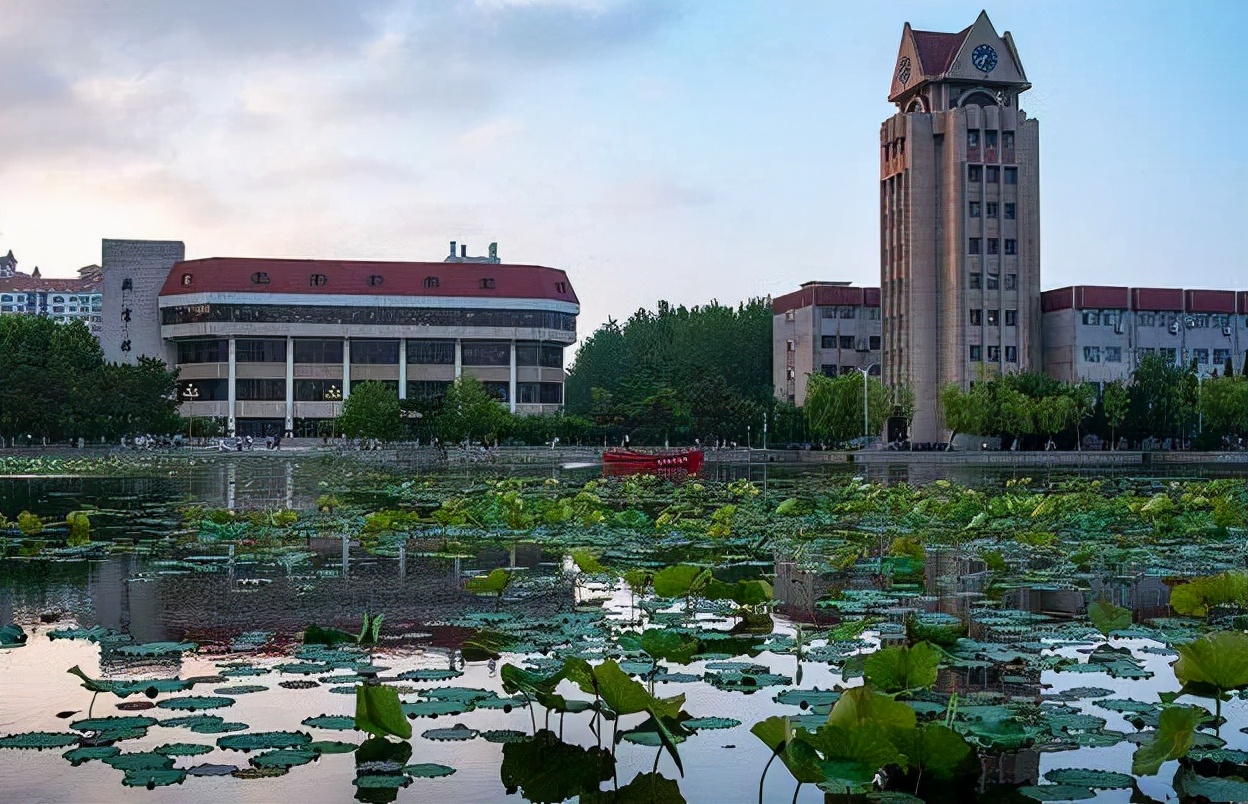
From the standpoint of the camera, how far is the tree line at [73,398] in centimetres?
7200

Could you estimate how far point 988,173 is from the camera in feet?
294

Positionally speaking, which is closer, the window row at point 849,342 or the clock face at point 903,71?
the clock face at point 903,71

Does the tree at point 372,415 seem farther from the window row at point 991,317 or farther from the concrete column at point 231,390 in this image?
the window row at point 991,317

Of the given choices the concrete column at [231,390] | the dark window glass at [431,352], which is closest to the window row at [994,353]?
the dark window glass at [431,352]

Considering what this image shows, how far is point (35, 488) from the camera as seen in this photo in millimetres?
32625

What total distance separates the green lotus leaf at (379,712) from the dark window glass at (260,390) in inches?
3936

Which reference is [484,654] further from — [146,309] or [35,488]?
[146,309]

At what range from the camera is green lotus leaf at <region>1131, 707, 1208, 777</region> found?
16.5 feet

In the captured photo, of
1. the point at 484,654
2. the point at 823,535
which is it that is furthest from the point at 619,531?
the point at 484,654

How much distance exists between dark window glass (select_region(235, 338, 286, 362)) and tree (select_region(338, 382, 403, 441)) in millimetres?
15808

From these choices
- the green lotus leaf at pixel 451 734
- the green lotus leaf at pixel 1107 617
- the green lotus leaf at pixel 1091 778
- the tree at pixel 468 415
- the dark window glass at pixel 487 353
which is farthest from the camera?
the dark window glass at pixel 487 353

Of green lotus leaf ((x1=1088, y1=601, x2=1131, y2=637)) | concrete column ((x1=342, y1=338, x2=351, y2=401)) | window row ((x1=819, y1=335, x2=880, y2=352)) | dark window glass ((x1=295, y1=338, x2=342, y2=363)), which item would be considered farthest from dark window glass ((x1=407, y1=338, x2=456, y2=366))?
green lotus leaf ((x1=1088, y1=601, x2=1131, y2=637))

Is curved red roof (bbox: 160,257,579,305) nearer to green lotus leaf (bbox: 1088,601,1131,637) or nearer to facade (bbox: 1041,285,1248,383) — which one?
facade (bbox: 1041,285,1248,383)

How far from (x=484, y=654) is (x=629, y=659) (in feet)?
3.06
